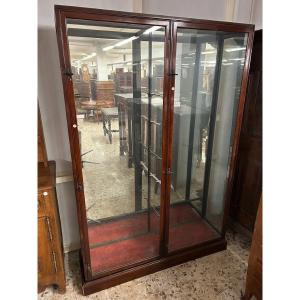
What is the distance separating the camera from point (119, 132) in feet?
5.41

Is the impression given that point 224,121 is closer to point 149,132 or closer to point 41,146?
point 149,132

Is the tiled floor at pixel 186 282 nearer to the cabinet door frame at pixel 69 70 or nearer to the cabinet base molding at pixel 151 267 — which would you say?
the cabinet base molding at pixel 151 267

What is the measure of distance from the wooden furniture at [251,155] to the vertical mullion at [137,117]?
874mm

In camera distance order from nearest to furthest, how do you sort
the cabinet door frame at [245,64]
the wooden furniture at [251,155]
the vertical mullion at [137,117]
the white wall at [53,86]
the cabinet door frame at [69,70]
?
the cabinet door frame at [69,70] < the cabinet door frame at [245,64] < the white wall at [53,86] < the vertical mullion at [137,117] < the wooden furniture at [251,155]

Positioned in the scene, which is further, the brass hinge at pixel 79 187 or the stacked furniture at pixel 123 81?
the stacked furniture at pixel 123 81

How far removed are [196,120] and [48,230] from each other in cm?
133

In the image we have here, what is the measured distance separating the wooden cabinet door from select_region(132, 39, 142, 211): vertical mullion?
2.47 feet

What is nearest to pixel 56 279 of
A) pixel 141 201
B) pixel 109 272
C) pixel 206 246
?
pixel 109 272

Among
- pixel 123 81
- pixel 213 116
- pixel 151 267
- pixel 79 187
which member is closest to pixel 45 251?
pixel 79 187

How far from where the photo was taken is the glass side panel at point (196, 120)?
1.57 m

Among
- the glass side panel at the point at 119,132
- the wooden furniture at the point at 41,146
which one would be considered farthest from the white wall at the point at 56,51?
the glass side panel at the point at 119,132

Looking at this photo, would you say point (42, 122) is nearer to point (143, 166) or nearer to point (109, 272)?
point (143, 166)
